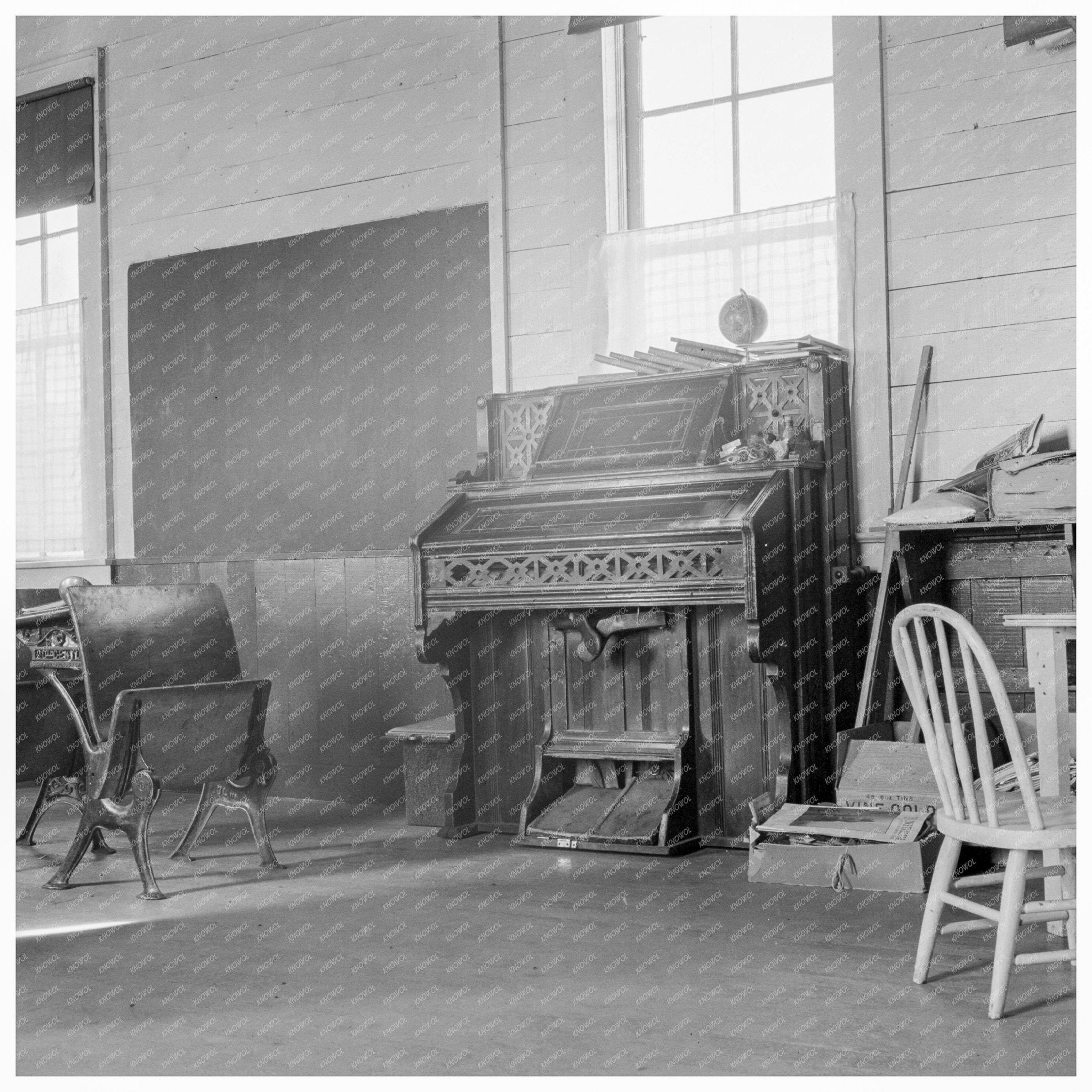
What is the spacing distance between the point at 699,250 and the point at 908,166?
2.64ft

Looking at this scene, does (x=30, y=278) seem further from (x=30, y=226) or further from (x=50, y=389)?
(x=50, y=389)

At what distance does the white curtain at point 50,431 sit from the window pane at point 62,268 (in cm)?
8

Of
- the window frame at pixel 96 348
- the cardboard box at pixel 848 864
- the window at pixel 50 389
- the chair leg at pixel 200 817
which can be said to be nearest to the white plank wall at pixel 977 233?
the cardboard box at pixel 848 864

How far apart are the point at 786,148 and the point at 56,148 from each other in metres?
3.83

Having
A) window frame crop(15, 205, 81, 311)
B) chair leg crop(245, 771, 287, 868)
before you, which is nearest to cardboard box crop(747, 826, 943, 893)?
chair leg crop(245, 771, 287, 868)

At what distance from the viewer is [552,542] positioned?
4207 millimetres

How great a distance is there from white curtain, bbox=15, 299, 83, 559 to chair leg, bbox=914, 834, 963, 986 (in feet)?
16.4

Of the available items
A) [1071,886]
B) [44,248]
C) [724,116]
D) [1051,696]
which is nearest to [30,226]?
[44,248]

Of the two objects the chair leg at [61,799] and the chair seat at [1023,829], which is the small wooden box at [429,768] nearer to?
the chair leg at [61,799]

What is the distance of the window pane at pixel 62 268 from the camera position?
666 centimetres

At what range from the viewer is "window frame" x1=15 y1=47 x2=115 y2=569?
6453mm

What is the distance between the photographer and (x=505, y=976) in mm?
3020

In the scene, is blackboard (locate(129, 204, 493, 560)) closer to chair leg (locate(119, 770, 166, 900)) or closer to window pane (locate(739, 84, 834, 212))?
window pane (locate(739, 84, 834, 212))
